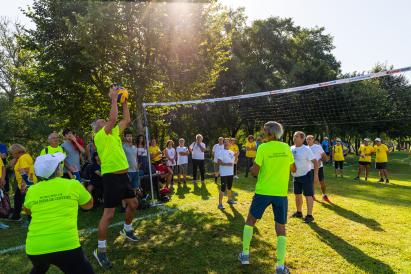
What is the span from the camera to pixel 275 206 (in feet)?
16.3

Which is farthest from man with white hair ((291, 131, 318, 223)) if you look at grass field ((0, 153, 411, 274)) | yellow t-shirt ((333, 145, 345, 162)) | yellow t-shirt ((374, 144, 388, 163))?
yellow t-shirt ((374, 144, 388, 163))

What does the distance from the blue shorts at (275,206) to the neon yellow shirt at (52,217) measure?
262 cm

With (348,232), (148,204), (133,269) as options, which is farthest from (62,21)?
(348,232)

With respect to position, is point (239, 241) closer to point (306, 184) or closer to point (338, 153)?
point (306, 184)

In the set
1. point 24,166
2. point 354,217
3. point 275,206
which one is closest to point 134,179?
point 24,166

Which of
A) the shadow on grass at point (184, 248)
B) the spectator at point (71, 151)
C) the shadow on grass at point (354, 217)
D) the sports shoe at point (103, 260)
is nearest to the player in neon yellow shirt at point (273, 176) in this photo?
the shadow on grass at point (184, 248)

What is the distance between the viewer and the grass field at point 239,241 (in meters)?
5.29

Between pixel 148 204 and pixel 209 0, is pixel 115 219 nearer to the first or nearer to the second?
pixel 148 204

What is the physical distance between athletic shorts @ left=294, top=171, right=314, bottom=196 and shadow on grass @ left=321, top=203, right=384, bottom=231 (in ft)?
4.39

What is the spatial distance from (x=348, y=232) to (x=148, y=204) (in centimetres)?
501

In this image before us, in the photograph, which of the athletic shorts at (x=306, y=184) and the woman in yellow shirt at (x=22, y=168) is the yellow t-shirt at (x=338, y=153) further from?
the woman in yellow shirt at (x=22, y=168)

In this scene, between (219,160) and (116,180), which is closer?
(116,180)

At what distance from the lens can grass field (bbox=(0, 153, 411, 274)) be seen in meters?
5.29

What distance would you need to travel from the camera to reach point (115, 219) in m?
8.12
